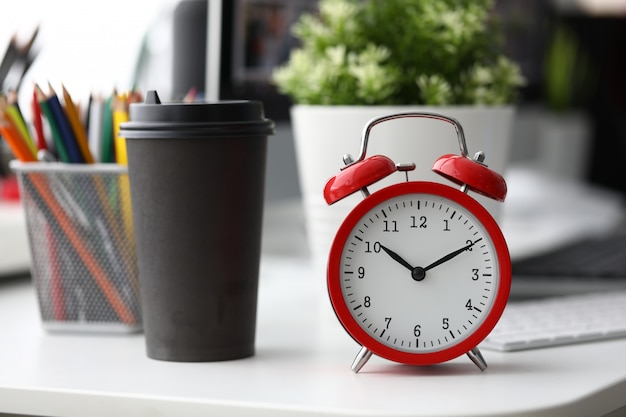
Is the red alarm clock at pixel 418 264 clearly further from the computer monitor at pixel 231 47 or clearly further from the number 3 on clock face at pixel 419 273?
the computer monitor at pixel 231 47

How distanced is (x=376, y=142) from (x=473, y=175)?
0.68 ft

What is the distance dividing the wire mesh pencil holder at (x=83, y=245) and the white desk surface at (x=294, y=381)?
22 millimetres

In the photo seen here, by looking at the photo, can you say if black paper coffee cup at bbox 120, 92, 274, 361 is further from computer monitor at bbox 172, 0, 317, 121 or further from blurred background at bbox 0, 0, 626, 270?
computer monitor at bbox 172, 0, 317, 121

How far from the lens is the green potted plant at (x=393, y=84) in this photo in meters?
0.96

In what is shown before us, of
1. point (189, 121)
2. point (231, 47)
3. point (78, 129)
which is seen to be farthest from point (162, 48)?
point (189, 121)

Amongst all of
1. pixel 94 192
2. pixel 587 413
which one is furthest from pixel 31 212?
pixel 587 413

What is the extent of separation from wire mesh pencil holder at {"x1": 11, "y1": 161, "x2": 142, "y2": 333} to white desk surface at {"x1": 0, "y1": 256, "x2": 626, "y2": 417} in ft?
0.07

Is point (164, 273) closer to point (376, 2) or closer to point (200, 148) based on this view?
point (200, 148)

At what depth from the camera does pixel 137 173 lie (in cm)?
80

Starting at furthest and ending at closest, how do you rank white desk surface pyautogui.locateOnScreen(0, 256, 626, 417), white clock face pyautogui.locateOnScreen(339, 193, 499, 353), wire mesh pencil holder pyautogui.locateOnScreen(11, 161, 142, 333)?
wire mesh pencil holder pyautogui.locateOnScreen(11, 161, 142, 333)
white clock face pyautogui.locateOnScreen(339, 193, 499, 353)
white desk surface pyautogui.locateOnScreen(0, 256, 626, 417)

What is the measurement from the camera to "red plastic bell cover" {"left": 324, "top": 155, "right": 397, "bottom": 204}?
0.74m

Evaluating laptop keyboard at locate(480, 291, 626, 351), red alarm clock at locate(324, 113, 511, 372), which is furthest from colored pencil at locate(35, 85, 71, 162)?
laptop keyboard at locate(480, 291, 626, 351)

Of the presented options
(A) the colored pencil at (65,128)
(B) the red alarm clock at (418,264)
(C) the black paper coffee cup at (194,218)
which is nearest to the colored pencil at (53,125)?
(A) the colored pencil at (65,128)

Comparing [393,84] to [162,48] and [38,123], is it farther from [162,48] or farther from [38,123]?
[162,48]
